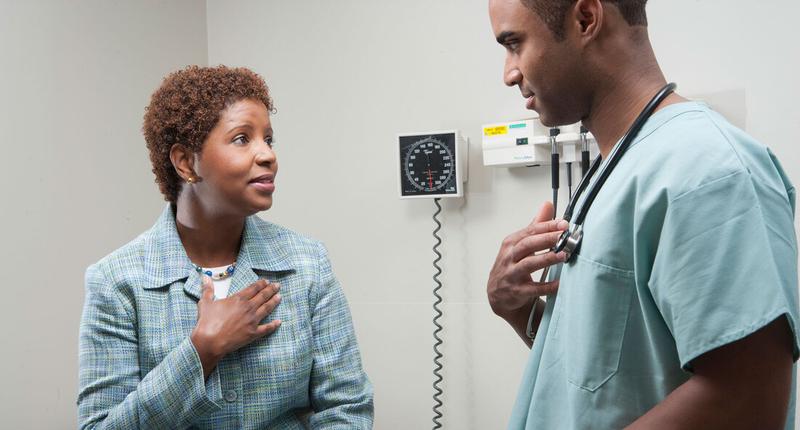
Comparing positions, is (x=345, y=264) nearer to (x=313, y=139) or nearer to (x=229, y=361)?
(x=313, y=139)

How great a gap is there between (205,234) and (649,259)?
106cm

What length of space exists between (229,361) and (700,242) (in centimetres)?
100

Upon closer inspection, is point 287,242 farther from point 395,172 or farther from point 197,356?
point 395,172

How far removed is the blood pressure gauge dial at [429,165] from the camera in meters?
2.07

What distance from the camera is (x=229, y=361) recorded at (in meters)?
1.40

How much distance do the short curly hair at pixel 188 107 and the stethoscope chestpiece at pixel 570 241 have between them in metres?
0.87

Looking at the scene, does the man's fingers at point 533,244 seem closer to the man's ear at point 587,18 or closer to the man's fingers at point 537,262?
the man's fingers at point 537,262

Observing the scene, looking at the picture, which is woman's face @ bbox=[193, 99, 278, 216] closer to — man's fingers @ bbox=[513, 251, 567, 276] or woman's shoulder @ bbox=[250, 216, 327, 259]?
woman's shoulder @ bbox=[250, 216, 327, 259]

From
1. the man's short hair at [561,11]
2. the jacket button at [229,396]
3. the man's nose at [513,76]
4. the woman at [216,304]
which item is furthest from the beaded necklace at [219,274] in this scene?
the man's short hair at [561,11]

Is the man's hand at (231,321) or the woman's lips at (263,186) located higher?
the woman's lips at (263,186)

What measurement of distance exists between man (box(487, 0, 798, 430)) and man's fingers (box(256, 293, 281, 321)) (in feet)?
1.98

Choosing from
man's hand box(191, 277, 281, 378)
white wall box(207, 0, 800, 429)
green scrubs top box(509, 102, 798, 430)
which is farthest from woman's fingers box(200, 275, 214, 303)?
white wall box(207, 0, 800, 429)

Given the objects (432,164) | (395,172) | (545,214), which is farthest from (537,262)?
(395,172)

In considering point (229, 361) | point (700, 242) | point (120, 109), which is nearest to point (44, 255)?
point (120, 109)
